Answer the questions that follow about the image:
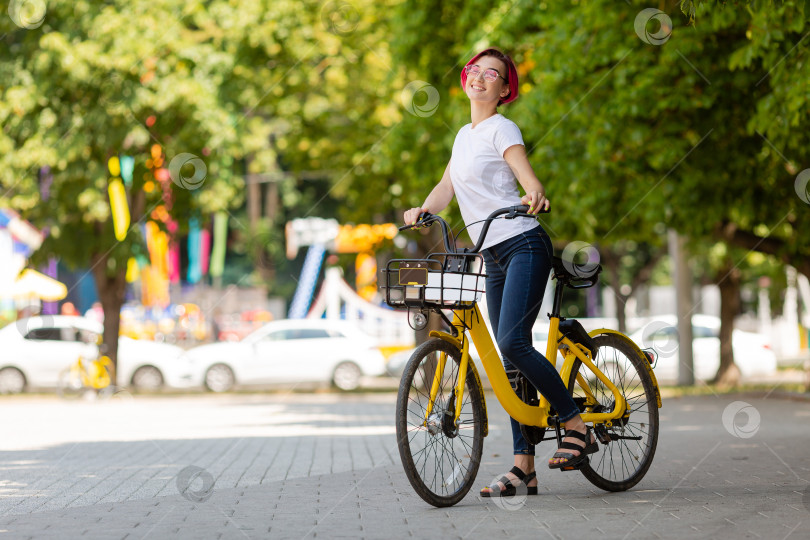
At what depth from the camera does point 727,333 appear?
2311cm

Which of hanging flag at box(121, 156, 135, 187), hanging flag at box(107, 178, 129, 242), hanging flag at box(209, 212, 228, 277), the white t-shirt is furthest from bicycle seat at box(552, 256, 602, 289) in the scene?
hanging flag at box(209, 212, 228, 277)

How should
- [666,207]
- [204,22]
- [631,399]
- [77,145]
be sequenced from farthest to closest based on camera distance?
[204,22]
[77,145]
[666,207]
[631,399]

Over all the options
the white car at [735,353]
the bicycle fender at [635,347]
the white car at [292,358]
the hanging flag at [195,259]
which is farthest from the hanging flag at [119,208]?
the hanging flag at [195,259]

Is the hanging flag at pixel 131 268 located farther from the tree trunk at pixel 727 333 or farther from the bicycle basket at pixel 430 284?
the bicycle basket at pixel 430 284

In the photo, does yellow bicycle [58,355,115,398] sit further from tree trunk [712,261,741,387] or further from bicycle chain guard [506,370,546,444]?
bicycle chain guard [506,370,546,444]

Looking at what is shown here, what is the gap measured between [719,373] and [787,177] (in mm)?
8037

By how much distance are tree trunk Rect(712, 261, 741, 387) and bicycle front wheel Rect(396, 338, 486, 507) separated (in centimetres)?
1757

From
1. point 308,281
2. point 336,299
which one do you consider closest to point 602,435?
point 336,299

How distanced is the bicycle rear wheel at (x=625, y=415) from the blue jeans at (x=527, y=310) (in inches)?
11.0

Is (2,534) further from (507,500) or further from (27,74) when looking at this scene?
(27,74)

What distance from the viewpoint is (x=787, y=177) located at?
15.6 meters

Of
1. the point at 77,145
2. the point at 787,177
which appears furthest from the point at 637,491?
the point at 77,145

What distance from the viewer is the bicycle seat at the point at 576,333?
20.3 feet

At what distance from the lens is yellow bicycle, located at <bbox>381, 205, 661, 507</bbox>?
18.1 feet
